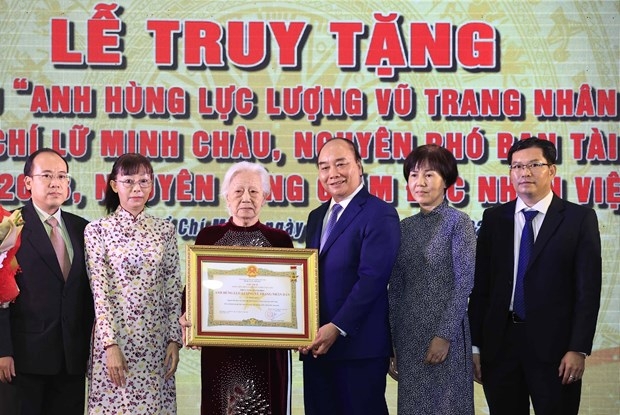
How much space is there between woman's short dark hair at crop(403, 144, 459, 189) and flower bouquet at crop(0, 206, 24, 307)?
1749mm

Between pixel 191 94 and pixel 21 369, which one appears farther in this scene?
pixel 191 94

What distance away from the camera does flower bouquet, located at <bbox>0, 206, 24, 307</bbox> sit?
290cm

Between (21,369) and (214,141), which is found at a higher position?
(214,141)

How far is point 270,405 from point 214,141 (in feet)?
6.55

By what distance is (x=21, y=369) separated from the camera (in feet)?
13.2

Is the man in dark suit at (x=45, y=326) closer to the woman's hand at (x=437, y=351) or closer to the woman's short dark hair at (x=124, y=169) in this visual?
the woman's short dark hair at (x=124, y=169)

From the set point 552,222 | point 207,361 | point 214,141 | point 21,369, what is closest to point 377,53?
point 214,141

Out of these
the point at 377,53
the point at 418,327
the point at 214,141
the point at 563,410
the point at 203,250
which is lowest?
the point at 563,410

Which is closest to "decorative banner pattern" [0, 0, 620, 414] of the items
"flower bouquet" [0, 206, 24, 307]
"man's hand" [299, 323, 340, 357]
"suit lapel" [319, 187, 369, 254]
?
"suit lapel" [319, 187, 369, 254]

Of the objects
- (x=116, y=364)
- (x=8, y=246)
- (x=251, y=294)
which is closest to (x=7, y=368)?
(x=116, y=364)

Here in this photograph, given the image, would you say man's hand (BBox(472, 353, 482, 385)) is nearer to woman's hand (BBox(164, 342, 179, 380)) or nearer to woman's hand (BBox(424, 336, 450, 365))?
woman's hand (BBox(424, 336, 450, 365))

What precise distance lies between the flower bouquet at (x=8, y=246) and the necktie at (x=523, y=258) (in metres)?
2.02

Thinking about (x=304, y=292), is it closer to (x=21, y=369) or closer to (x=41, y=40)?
(x=21, y=369)

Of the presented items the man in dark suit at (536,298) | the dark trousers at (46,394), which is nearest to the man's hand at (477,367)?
the man in dark suit at (536,298)
